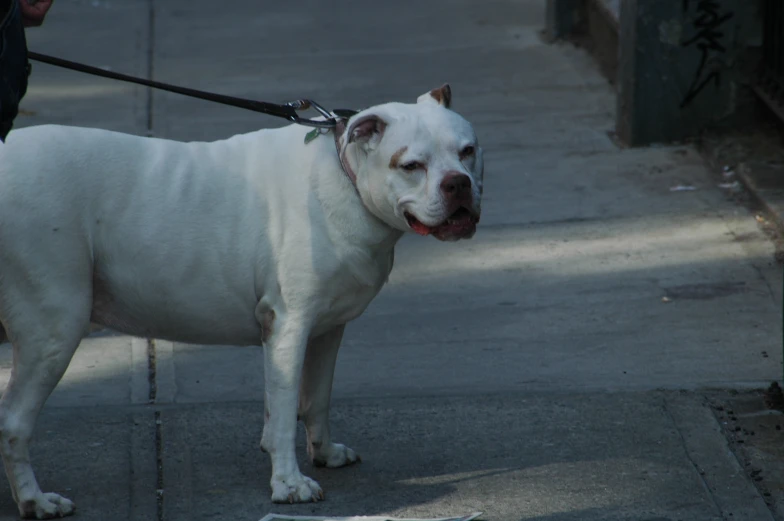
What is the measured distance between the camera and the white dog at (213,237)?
13.0ft

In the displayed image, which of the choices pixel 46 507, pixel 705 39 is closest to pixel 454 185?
pixel 46 507

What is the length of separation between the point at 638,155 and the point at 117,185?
4.93 metres

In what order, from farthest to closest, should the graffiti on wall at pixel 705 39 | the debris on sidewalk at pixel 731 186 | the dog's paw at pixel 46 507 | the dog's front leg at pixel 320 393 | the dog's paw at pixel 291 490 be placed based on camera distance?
the graffiti on wall at pixel 705 39, the debris on sidewalk at pixel 731 186, the dog's front leg at pixel 320 393, the dog's paw at pixel 291 490, the dog's paw at pixel 46 507

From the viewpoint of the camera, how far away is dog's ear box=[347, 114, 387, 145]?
3.95 metres

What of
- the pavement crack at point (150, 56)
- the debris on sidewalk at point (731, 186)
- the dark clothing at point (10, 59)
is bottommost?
the debris on sidewalk at point (731, 186)

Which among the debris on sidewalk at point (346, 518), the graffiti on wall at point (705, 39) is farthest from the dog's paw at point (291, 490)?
the graffiti on wall at point (705, 39)

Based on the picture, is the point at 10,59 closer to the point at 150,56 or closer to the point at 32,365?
the point at 32,365

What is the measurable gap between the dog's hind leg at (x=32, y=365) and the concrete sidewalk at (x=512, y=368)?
0.46ft

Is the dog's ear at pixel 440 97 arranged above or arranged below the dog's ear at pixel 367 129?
above

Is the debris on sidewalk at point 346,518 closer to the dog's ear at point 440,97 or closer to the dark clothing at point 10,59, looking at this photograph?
the dog's ear at point 440,97

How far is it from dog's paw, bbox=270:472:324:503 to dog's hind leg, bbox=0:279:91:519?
0.74 metres

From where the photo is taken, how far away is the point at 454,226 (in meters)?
3.87

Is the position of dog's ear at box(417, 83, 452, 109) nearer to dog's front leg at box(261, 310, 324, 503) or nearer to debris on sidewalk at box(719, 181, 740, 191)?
dog's front leg at box(261, 310, 324, 503)

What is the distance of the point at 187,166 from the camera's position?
4207mm
